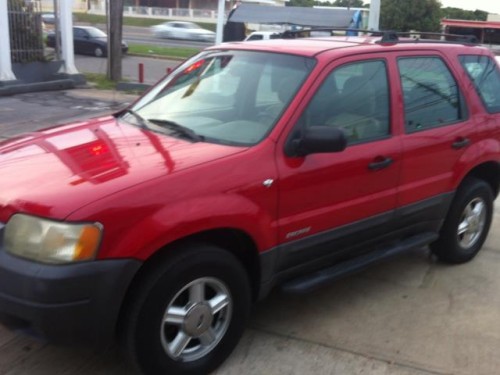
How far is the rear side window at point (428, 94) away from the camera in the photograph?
13.3ft

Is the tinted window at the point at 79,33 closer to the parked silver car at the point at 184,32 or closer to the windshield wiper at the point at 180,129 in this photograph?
the parked silver car at the point at 184,32

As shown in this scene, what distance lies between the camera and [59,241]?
257 centimetres

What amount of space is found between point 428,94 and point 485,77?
2.73 ft

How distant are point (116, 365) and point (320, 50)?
2237mm

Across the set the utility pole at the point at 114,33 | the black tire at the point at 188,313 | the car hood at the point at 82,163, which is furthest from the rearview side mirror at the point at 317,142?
the utility pole at the point at 114,33

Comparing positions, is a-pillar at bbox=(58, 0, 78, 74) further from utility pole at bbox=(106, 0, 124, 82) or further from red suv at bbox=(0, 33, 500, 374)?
red suv at bbox=(0, 33, 500, 374)

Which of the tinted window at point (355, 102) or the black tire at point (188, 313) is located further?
the tinted window at point (355, 102)

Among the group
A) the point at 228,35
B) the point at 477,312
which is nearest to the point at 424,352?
the point at 477,312

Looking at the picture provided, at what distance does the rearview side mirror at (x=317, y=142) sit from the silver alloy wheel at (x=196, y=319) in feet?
2.78

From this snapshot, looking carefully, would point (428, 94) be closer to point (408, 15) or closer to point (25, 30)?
point (25, 30)

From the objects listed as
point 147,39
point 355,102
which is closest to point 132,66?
point 147,39

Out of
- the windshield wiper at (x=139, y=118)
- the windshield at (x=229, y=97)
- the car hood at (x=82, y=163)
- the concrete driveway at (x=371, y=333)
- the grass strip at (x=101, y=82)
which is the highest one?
the windshield at (x=229, y=97)

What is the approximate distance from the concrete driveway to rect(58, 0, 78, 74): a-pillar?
13403mm

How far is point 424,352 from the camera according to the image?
139 inches
